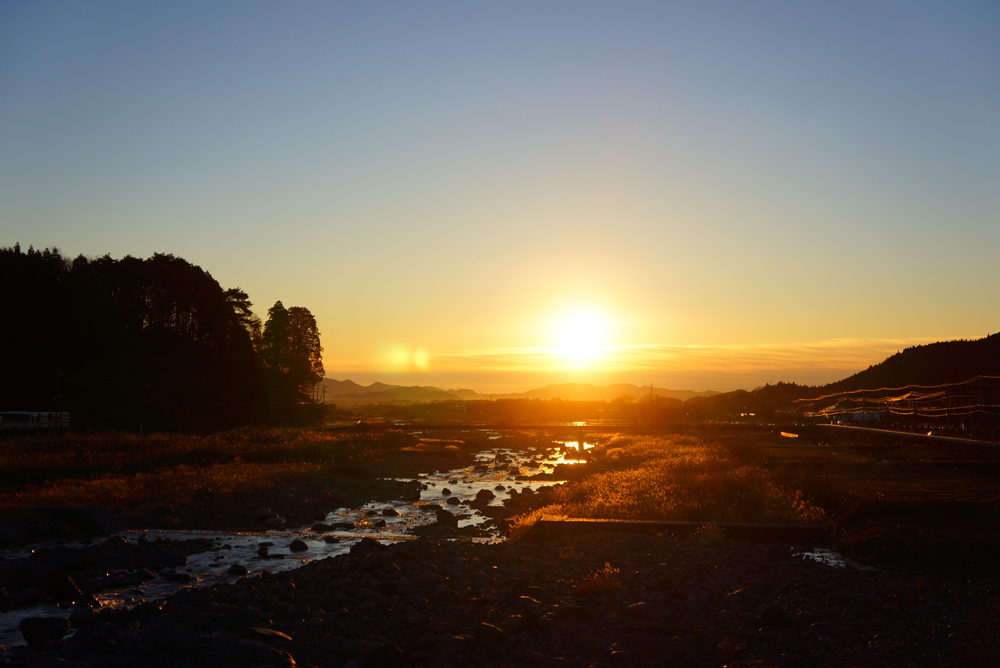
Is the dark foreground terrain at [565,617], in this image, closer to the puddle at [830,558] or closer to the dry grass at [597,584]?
the dry grass at [597,584]

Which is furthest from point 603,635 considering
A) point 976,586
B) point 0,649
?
point 0,649

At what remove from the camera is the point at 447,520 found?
27156 mm

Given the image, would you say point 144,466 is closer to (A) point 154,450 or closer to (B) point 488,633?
(A) point 154,450

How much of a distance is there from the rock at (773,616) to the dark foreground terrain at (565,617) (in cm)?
2

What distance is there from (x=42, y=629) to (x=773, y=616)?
45.7ft

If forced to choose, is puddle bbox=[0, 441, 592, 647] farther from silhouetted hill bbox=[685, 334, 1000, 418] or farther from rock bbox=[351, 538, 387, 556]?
silhouetted hill bbox=[685, 334, 1000, 418]

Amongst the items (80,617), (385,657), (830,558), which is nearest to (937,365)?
(830,558)

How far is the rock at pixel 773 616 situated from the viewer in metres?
12.3

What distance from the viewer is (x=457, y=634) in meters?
12.4

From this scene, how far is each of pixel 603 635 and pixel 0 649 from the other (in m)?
10.9

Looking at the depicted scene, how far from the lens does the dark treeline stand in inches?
2329

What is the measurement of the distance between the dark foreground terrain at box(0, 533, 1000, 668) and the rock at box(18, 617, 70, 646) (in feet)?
0.45

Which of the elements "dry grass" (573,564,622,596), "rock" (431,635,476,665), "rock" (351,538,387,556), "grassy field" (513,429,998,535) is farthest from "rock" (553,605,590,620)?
"grassy field" (513,429,998,535)

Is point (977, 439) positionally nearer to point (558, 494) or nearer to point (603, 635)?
point (558, 494)
